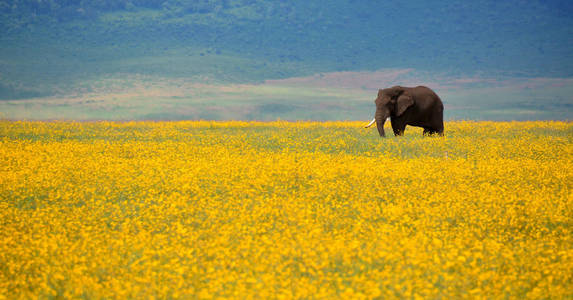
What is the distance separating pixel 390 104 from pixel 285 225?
16295mm

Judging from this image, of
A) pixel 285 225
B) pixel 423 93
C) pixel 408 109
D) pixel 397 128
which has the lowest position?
pixel 285 225

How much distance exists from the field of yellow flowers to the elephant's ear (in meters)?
6.02

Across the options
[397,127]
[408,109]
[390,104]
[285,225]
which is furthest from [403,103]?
[285,225]

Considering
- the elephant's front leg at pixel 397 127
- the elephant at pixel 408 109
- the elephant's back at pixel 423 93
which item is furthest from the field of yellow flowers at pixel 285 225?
the elephant's back at pixel 423 93

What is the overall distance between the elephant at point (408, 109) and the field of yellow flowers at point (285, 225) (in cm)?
592

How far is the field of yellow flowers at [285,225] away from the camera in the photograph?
740 cm

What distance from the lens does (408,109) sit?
25578 mm

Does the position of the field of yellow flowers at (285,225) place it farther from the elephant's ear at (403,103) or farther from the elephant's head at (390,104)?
the elephant's ear at (403,103)

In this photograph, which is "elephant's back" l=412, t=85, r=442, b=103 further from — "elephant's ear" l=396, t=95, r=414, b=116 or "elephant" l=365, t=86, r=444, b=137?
"elephant's ear" l=396, t=95, r=414, b=116

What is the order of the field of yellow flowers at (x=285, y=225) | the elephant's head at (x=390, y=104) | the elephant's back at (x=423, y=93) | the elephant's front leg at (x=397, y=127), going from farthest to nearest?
the elephant's back at (x=423, y=93) < the elephant's front leg at (x=397, y=127) < the elephant's head at (x=390, y=104) < the field of yellow flowers at (x=285, y=225)

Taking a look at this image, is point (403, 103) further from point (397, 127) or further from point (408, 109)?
point (397, 127)

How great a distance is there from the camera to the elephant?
81.7 ft

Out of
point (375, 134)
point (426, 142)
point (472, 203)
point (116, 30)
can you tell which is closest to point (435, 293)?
point (472, 203)

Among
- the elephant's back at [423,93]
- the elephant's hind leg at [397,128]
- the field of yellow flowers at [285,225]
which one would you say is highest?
the elephant's back at [423,93]
